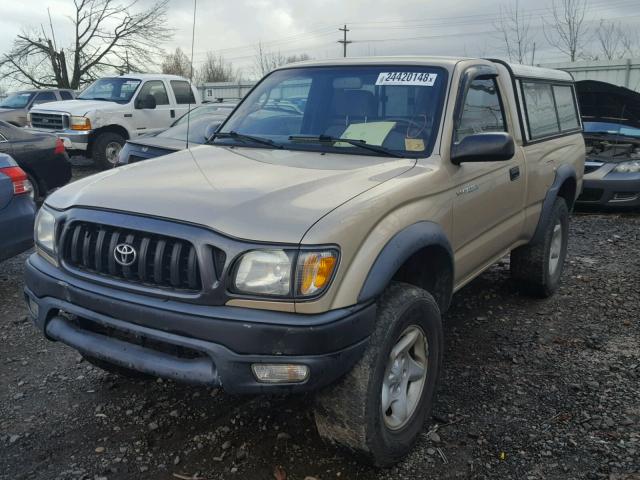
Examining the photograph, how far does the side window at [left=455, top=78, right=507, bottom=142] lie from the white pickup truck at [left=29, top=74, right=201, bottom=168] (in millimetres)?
8749

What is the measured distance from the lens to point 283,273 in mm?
2213

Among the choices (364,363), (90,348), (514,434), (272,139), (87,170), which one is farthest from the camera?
(87,170)

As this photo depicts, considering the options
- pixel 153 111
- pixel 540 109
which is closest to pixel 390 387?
pixel 540 109

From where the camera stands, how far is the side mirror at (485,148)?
119 inches

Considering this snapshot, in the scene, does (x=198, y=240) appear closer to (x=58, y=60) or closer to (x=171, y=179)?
(x=171, y=179)

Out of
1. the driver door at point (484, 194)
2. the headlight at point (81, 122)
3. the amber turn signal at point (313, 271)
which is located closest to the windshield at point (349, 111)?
the driver door at point (484, 194)

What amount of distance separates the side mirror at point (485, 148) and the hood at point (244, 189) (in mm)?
284

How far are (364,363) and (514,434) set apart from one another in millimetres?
1144

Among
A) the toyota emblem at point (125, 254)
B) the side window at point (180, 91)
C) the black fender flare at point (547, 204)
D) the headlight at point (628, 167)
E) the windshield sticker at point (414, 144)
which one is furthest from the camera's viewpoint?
the side window at point (180, 91)

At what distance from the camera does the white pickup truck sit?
12.0m

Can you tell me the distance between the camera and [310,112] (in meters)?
3.65

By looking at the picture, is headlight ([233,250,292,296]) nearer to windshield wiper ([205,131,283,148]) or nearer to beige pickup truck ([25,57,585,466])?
beige pickup truck ([25,57,585,466])

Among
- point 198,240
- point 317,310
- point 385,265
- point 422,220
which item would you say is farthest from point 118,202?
point 422,220

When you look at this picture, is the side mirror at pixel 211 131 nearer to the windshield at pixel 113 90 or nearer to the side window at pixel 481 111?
the side window at pixel 481 111
